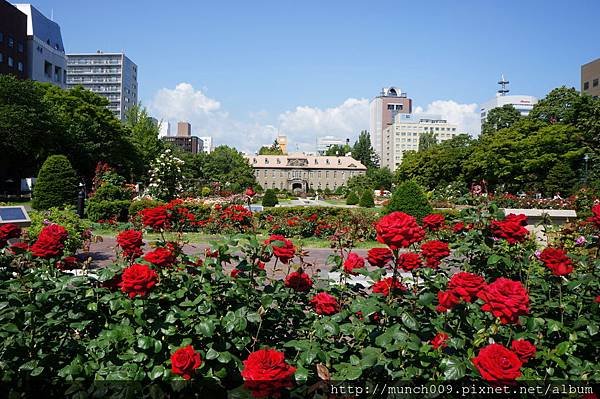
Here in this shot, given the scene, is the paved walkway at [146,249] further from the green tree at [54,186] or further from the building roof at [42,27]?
the building roof at [42,27]

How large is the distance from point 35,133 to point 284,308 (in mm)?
33507

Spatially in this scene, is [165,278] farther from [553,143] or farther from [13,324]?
[553,143]

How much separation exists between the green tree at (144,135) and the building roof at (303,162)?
136 feet

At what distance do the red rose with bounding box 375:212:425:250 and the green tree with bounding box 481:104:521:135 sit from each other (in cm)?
4521

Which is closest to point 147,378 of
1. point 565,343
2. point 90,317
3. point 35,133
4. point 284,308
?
point 90,317

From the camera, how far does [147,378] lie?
7.50ft

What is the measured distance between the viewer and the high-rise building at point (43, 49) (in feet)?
174

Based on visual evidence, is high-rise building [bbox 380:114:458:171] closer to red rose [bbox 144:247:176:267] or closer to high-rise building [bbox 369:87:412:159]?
high-rise building [bbox 369:87:412:159]

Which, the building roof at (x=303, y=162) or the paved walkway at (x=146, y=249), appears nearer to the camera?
the paved walkway at (x=146, y=249)

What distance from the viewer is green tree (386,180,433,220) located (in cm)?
1520

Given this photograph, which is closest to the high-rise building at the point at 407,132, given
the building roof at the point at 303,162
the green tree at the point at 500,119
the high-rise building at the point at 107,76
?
the building roof at the point at 303,162

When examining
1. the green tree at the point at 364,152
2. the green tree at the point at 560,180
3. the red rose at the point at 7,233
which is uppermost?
the green tree at the point at 364,152

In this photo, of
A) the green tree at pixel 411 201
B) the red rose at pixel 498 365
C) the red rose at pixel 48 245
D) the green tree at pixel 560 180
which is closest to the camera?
the red rose at pixel 498 365

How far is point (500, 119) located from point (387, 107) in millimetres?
134524
